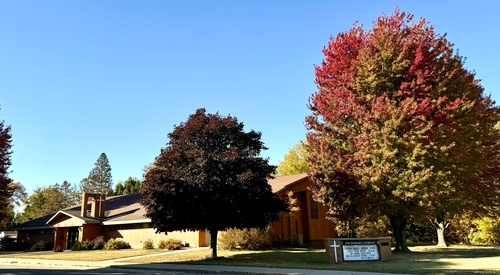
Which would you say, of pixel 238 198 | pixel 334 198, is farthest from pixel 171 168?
pixel 334 198

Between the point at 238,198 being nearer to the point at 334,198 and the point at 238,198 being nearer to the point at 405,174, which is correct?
the point at 334,198

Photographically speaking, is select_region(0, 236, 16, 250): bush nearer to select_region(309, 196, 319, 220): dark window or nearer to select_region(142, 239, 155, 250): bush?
select_region(142, 239, 155, 250): bush

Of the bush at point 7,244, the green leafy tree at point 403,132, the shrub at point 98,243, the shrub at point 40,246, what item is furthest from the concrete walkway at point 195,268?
the bush at point 7,244

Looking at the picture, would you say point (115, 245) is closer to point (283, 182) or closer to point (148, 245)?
point (148, 245)

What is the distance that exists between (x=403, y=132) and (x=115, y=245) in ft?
83.4

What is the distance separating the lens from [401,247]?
22859 millimetres

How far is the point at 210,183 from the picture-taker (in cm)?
1917

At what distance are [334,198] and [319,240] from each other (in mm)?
12501

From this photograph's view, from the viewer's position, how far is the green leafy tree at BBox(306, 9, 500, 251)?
1948cm

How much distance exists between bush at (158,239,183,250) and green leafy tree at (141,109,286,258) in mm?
8358

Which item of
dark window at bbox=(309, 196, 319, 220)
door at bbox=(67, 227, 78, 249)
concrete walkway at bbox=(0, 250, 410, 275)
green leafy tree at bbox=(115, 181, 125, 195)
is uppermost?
green leafy tree at bbox=(115, 181, 125, 195)

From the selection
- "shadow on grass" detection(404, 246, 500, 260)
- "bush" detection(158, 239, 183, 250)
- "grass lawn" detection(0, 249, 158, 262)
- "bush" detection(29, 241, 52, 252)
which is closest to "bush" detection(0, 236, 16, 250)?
"bush" detection(29, 241, 52, 252)

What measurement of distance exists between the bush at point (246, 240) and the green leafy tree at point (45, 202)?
56.3m

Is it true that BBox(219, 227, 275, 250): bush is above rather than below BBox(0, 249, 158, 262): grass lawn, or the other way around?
above
